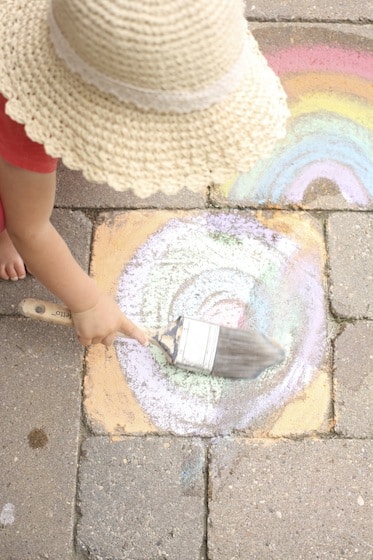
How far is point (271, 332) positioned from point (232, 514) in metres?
0.46

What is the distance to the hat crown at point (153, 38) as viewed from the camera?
0.85 metres

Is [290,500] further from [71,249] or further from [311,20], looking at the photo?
[311,20]

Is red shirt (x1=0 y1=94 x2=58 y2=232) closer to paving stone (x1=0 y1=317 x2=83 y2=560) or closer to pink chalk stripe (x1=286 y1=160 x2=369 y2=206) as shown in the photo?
paving stone (x1=0 y1=317 x2=83 y2=560)

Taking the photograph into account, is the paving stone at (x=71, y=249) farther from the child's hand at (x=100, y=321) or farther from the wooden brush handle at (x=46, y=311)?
the child's hand at (x=100, y=321)

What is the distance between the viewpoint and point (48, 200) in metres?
1.24

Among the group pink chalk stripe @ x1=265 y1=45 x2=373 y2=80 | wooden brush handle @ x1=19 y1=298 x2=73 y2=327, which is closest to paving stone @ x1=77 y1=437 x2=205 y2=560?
wooden brush handle @ x1=19 y1=298 x2=73 y2=327

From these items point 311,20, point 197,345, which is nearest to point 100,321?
point 197,345

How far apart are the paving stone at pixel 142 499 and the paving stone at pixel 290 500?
0.05 meters

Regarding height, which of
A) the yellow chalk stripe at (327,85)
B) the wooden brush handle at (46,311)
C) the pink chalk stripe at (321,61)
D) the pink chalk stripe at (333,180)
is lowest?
the wooden brush handle at (46,311)

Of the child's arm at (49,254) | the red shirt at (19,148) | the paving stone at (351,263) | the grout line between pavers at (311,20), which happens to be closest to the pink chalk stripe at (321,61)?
the grout line between pavers at (311,20)

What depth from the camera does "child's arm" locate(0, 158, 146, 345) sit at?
1.19m

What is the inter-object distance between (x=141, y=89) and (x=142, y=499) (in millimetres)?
1047

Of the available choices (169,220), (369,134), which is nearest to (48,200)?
(169,220)

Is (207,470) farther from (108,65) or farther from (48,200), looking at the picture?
(108,65)
